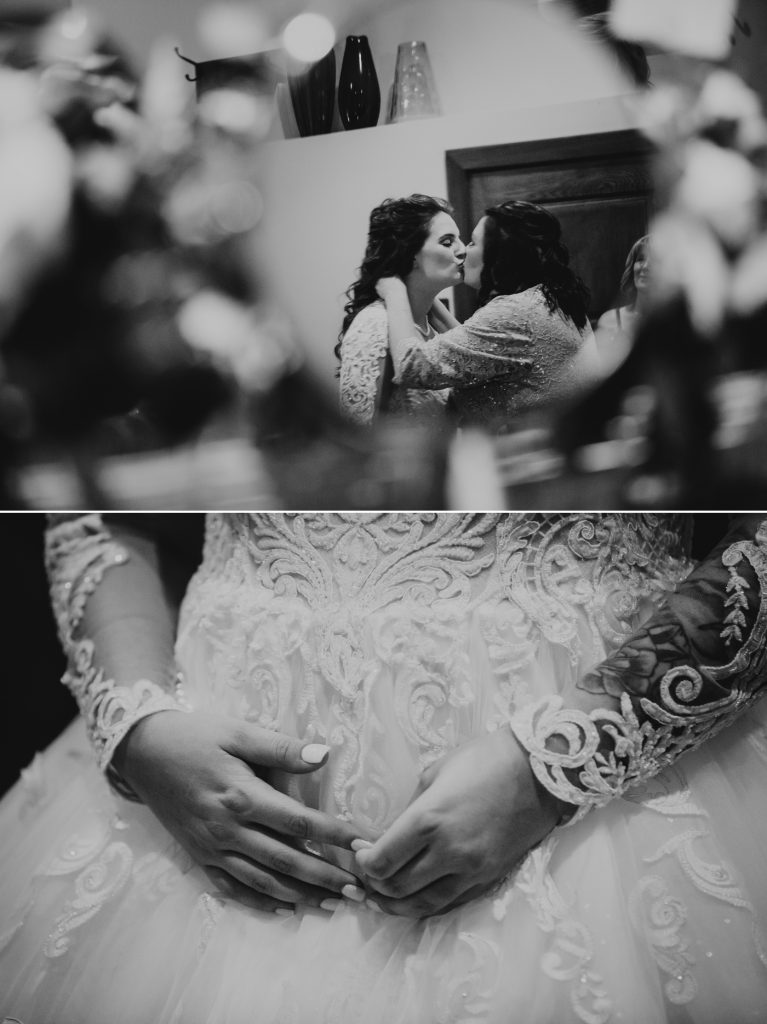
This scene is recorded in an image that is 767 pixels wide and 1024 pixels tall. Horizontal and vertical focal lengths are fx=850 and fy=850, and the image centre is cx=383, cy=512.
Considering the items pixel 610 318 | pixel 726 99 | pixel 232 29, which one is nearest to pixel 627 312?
pixel 610 318

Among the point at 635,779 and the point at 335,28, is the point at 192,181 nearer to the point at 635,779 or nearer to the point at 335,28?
the point at 335,28

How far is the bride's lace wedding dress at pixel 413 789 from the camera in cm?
54

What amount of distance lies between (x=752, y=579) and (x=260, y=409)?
15.0 inches

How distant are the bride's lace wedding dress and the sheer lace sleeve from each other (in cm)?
9

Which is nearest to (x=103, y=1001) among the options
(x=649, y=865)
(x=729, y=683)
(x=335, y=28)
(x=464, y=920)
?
(x=464, y=920)

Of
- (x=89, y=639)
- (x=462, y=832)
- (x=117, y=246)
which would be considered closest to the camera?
(x=462, y=832)

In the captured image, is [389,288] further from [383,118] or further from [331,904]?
[331,904]

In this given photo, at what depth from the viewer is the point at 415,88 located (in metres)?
0.58

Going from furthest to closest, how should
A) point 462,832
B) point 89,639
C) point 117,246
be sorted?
point 89,639 → point 117,246 → point 462,832

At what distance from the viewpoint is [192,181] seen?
2.11 ft

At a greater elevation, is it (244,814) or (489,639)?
(489,639)

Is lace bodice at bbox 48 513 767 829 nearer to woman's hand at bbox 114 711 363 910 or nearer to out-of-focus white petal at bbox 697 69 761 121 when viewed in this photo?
woman's hand at bbox 114 711 363 910

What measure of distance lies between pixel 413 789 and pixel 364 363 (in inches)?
12.3

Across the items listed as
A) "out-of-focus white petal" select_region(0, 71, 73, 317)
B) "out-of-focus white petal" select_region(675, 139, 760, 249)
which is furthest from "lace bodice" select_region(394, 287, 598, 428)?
"out-of-focus white petal" select_region(0, 71, 73, 317)
